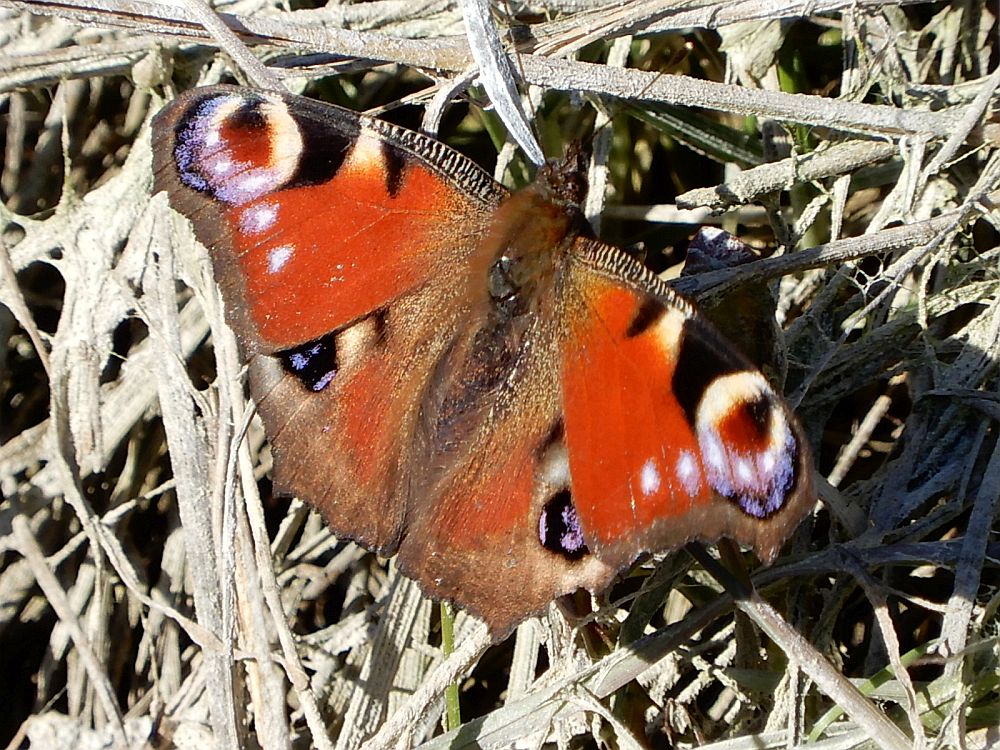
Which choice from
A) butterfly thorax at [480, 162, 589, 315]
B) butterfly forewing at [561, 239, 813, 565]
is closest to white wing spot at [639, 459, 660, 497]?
butterfly forewing at [561, 239, 813, 565]

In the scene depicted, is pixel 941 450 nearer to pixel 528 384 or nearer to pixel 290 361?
pixel 528 384

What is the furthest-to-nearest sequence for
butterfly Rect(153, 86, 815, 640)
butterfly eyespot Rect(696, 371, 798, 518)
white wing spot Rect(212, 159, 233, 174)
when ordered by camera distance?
white wing spot Rect(212, 159, 233, 174), butterfly Rect(153, 86, 815, 640), butterfly eyespot Rect(696, 371, 798, 518)

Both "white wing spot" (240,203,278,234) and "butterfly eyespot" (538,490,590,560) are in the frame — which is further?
"white wing spot" (240,203,278,234)

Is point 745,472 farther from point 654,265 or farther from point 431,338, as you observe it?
point 654,265

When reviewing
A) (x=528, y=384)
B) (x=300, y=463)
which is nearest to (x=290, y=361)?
(x=300, y=463)

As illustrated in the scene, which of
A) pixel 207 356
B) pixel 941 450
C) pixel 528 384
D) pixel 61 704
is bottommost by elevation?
pixel 61 704


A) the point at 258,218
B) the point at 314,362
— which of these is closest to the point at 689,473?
the point at 314,362

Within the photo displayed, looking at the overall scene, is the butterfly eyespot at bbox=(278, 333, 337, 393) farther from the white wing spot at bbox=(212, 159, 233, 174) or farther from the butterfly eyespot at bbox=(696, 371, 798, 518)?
the butterfly eyespot at bbox=(696, 371, 798, 518)
